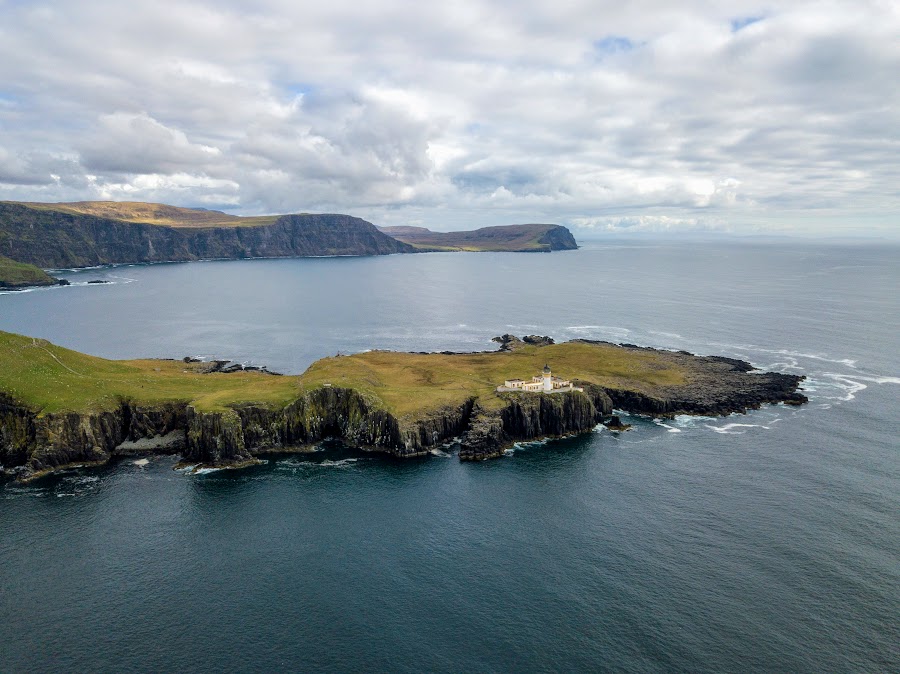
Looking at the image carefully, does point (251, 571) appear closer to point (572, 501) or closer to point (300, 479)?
point (300, 479)

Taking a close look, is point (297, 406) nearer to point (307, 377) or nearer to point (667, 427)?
point (307, 377)

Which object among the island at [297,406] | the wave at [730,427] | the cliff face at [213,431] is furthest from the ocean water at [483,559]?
the island at [297,406]

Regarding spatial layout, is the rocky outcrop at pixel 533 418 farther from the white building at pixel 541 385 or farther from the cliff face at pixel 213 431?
the cliff face at pixel 213 431

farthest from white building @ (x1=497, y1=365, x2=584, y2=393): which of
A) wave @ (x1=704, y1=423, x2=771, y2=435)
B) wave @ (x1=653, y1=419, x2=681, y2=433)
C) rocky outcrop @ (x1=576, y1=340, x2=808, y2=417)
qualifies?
wave @ (x1=704, y1=423, x2=771, y2=435)

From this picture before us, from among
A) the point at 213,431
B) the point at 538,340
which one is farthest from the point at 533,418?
the point at 538,340

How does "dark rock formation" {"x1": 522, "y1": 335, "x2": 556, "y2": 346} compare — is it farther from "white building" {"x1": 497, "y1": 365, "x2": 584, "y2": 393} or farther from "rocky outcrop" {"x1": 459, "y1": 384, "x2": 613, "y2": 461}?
"rocky outcrop" {"x1": 459, "y1": 384, "x2": 613, "y2": 461}

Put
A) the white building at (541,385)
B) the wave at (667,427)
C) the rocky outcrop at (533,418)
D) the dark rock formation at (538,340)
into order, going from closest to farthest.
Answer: the rocky outcrop at (533,418), the wave at (667,427), the white building at (541,385), the dark rock formation at (538,340)
